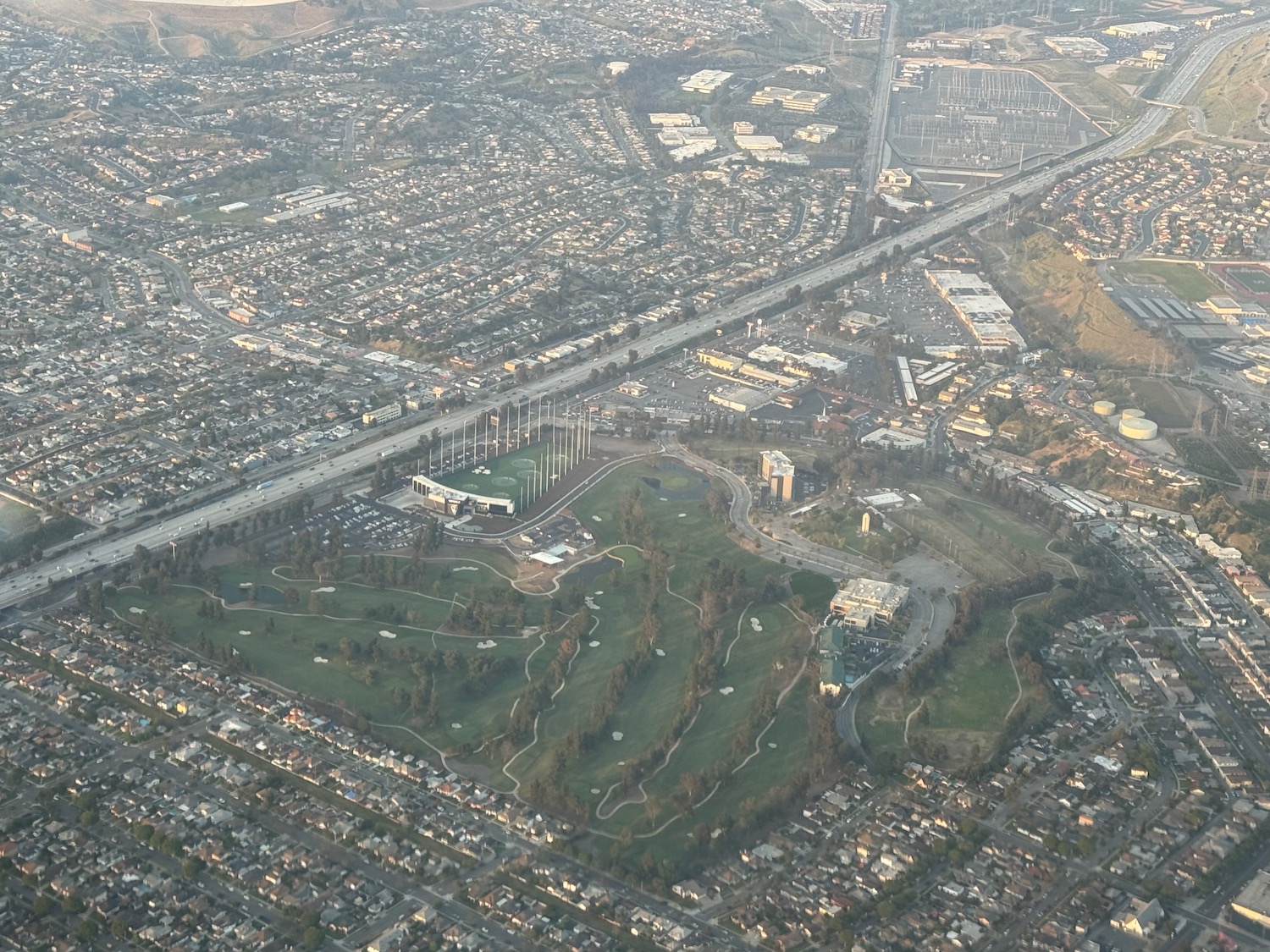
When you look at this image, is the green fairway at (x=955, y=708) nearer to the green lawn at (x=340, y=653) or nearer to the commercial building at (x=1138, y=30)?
the green lawn at (x=340, y=653)

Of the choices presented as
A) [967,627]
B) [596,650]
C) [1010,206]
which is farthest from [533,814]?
[1010,206]

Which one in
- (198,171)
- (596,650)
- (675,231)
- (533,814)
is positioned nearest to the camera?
(533,814)

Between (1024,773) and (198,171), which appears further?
(198,171)

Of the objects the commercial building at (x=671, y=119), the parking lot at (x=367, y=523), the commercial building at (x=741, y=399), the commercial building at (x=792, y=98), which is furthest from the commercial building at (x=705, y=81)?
the parking lot at (x=367, y=523)

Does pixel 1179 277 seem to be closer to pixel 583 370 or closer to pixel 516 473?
pixel 583 370

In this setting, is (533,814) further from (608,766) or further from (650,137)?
(650,137)
